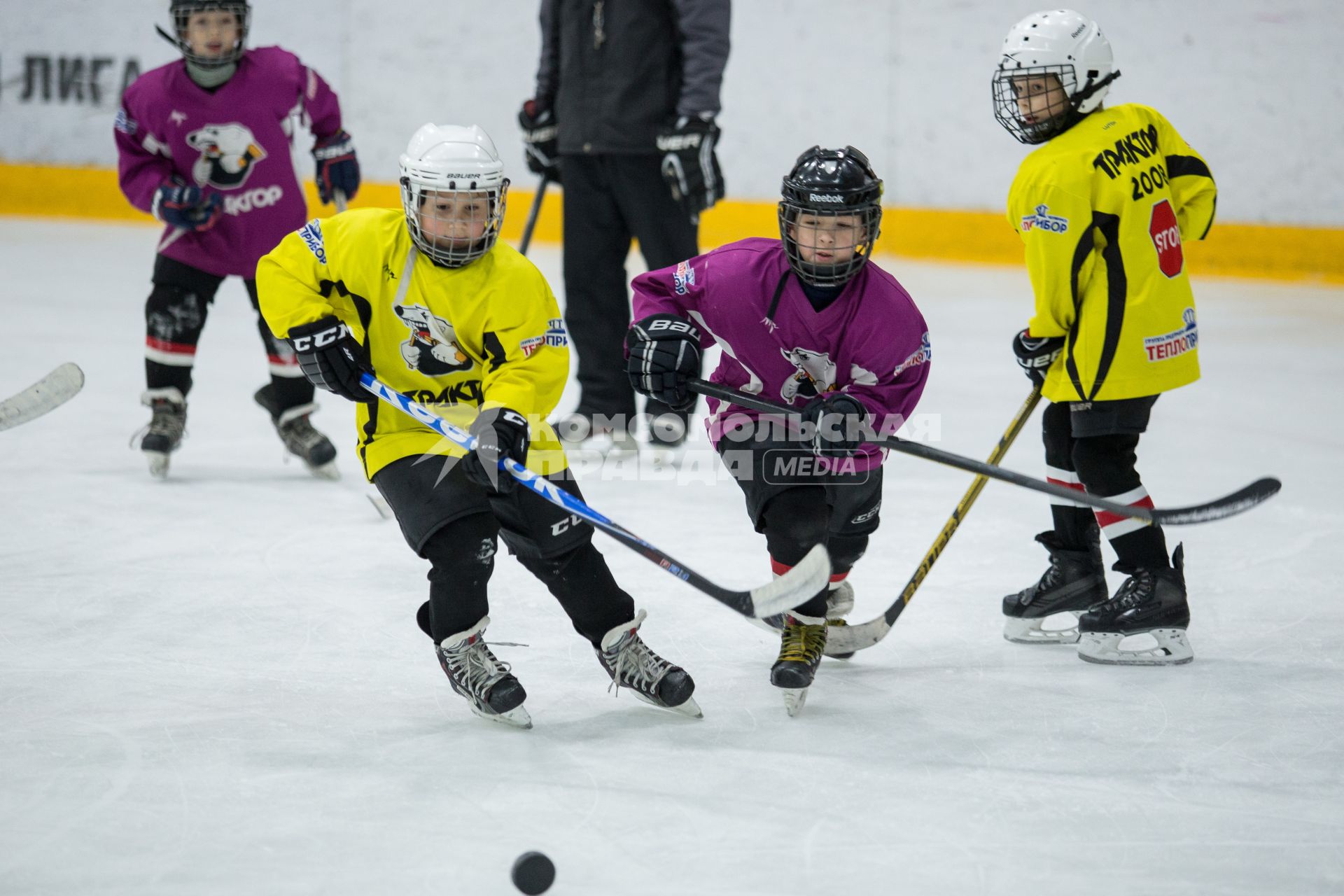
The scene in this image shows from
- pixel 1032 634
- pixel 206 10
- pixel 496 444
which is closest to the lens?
pixel 496 444

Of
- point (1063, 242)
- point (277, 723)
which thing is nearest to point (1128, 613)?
point (1063, 242)

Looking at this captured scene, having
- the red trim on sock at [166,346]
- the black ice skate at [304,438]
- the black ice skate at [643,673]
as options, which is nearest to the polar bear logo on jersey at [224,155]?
the red trim on sock at [166,346]

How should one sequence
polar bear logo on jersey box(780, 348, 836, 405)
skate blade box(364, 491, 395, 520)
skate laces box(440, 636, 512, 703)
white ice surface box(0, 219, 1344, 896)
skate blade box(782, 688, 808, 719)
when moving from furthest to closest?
skate blade box(364, 491, 395, 520) < polar bear logo on jersey box(780, 348, 836, 405) < skate blade box(782, 688, 808, 719) < skate laces box(440, 636, 512, 703) < white ice surface box(0, 219, 1344, 896)

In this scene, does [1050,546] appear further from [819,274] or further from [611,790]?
[611,790]

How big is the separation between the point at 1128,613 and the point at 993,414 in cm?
201

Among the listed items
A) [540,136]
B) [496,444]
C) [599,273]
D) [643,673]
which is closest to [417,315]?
[496,444]

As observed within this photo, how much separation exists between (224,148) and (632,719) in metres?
2.17

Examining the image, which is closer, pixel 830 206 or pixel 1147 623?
pixel 830 206

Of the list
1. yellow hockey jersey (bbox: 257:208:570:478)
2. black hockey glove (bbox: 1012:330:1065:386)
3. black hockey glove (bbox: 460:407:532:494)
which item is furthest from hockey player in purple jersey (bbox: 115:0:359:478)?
black hockey glove (bbox: 1012:330:1065:386)

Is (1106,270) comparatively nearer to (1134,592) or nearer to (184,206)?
(1134,592)

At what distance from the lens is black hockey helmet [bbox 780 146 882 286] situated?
2.20 metres

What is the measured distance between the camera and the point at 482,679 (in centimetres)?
214

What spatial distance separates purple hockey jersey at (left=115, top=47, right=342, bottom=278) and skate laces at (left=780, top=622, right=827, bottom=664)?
2.02 metres

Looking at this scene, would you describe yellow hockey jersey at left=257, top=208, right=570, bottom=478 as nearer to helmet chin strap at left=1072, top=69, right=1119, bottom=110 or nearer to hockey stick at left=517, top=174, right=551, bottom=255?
helmet chin strap at left=1072, top=69, right=1119, bottom=110
